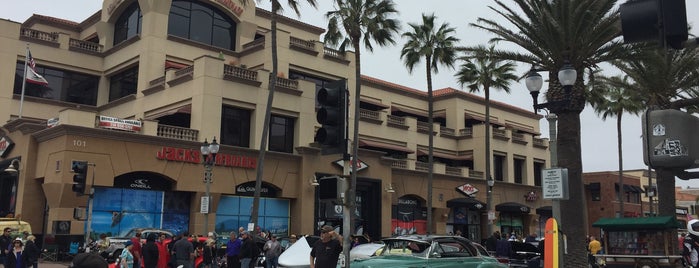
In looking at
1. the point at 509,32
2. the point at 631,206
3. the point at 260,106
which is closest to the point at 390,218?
the point at 260,106

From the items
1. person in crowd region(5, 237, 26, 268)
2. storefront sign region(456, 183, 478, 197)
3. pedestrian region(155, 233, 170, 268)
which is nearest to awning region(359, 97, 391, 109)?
storefront sign region(456, 183, 478, 197)

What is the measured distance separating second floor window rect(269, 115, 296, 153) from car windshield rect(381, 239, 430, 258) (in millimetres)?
22479

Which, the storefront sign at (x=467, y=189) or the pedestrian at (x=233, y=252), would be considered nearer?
the pedestrian at (x=233, y=252)

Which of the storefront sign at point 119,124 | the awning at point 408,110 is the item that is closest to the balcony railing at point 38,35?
the storefront sign at point 119,124

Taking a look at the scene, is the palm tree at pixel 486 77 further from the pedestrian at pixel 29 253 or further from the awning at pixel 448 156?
the pedestrian at pixel 29 253

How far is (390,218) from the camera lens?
40250 mm

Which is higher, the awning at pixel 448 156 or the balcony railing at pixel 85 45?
the balcony railing at pixel 85 45

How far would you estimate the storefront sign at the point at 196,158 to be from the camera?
101ft

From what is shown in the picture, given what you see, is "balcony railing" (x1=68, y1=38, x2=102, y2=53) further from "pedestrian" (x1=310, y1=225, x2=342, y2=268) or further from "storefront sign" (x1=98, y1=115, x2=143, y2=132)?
"pedestrian" (x1=310, y1=225, x2=342, y2=268)

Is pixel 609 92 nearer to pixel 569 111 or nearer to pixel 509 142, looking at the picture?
pixel 509 142

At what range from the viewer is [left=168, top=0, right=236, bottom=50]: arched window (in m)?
39.1

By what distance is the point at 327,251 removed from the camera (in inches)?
436

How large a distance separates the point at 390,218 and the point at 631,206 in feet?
116

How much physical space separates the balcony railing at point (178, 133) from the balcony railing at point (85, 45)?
12869 millimetres
